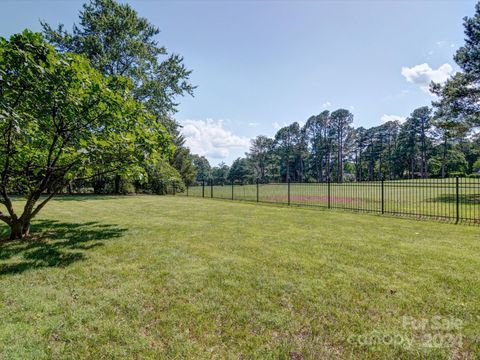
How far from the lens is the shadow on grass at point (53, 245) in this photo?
3906mm

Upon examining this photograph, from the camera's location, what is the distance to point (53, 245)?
4898 millimetres

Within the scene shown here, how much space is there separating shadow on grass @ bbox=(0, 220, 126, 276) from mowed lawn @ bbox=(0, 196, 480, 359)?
4 centimetres

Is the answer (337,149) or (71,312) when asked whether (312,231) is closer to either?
(71,312)

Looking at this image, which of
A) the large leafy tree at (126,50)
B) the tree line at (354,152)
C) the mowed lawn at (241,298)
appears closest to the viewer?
the mowed lawn at (241,298)

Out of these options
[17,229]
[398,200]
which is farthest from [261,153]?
[17,229]

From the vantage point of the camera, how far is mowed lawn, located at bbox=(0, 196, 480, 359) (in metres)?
2.10

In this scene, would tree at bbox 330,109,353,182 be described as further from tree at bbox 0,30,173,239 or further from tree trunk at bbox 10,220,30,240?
tree trunk at bbox 10,220,30,240

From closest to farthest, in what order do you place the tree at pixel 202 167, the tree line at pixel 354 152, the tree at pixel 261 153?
the tree line at pixel 354 152 → the tree at pixel 261 153 → the tree at pixel 202 167

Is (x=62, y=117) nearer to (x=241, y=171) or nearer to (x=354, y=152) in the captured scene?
(x=241, y=171)

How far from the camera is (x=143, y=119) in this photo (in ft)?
17.3

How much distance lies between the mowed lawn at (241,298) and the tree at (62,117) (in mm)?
1744

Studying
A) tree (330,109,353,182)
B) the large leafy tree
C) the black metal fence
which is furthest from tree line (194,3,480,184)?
the black metal fence

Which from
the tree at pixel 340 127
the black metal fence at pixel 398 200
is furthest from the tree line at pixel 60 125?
the tree at pixel 340 127

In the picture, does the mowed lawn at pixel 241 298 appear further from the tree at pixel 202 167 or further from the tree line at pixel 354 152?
the tree at pixel 202 167
